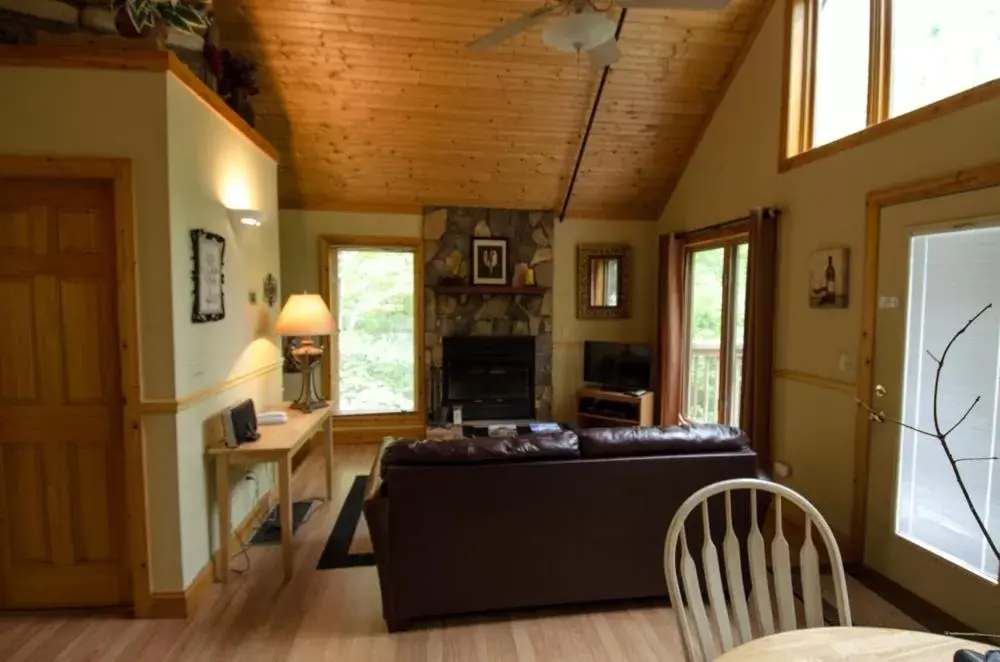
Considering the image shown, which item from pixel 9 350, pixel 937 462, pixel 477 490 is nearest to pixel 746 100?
pixel 937 462

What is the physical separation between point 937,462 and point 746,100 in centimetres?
296

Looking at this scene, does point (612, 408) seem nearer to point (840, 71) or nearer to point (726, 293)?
point (726, 293)

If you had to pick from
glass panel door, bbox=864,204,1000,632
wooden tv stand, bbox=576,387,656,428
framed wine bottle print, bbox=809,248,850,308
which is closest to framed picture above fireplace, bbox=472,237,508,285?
wooden tv stand, bbox=576,387,656,428

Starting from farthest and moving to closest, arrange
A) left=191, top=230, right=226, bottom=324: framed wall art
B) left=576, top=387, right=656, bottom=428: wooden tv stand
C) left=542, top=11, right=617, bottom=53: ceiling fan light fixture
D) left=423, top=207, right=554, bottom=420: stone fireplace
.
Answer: left=423, top=207, right=554, bottom=420: stone fireplace
left=576, top=387, right=656, bottom=428: wooden tv stand
left=191, top=230, right=226, bottom=324: framed wall art
left=542, top=11, right=617, bottom=53: ceiling fan light fixture

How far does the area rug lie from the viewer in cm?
298

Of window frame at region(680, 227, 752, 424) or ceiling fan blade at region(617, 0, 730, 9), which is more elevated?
ceiling fan blade at region(617, 0, 730, 9)

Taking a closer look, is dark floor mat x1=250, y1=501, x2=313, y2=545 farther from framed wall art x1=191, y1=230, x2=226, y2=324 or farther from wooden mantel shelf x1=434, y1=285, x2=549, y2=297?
wooden mantel shelf x1=434, y1=285, x2=549, y2=297

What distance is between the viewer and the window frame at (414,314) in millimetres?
5277

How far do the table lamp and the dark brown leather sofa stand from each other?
1413mm

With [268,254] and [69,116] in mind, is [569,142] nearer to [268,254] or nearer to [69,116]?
[268,254]

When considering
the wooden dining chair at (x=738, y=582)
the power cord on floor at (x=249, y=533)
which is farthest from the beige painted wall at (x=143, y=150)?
the wooden dining chair at (x=738, y=582)

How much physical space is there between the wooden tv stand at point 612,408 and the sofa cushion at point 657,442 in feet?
9.13

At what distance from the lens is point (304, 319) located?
3.46m

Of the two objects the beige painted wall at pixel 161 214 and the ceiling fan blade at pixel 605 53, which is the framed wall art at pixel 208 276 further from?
the ceiling fan blade at pixel 605 53
